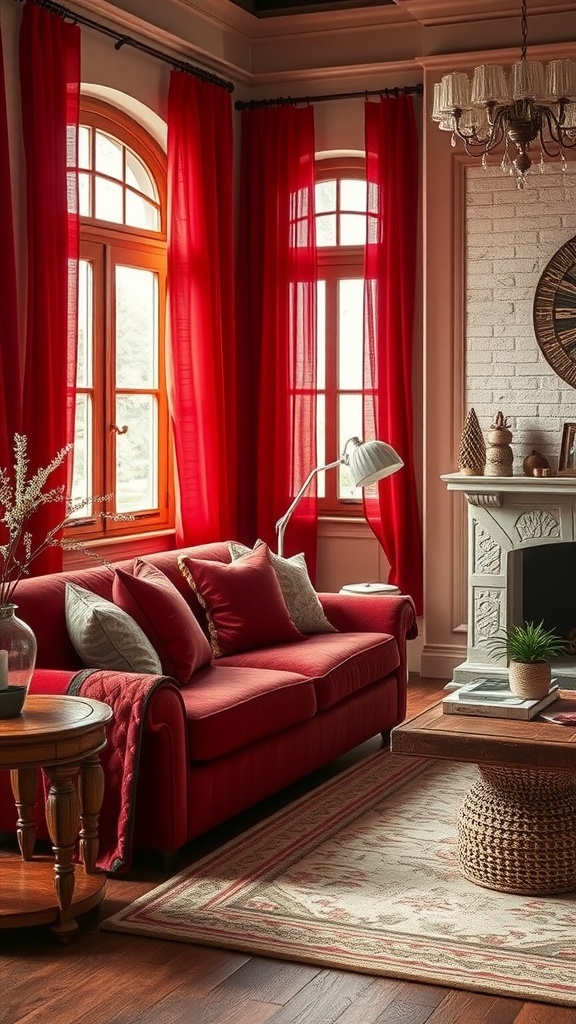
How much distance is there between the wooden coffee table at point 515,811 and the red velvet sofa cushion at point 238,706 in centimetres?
62

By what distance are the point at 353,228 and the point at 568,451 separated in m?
1.84

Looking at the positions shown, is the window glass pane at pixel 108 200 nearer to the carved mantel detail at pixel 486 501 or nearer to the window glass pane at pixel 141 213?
the window glass pane at pixel 141 213

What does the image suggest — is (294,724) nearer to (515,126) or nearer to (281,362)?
(515,126)

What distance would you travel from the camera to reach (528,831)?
12.2 feet

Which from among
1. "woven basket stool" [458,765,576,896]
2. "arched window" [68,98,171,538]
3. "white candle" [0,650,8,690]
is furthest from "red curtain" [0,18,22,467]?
"woven basket stool" [458,765,576,896]

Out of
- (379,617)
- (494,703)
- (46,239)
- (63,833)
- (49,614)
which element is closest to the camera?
(63,833)

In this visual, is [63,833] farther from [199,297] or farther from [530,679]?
[199,297]

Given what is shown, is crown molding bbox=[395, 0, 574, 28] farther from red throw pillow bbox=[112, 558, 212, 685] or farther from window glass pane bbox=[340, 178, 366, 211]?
red throw pillow bbox=[112, 558, 212, 685]

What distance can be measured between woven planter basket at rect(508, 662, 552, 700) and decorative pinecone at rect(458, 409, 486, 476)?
2.53 metres

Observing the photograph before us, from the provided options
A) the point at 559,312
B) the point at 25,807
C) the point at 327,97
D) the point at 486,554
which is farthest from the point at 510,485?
the point at 25,807

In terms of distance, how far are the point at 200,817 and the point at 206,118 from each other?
4007mm

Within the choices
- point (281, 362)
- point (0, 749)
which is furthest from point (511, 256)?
point (0, 749)

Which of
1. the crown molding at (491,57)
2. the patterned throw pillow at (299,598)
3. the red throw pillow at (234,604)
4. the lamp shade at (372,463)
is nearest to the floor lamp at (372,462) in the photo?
the lamp shade at (372,463)

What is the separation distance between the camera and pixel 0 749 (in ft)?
10.7
